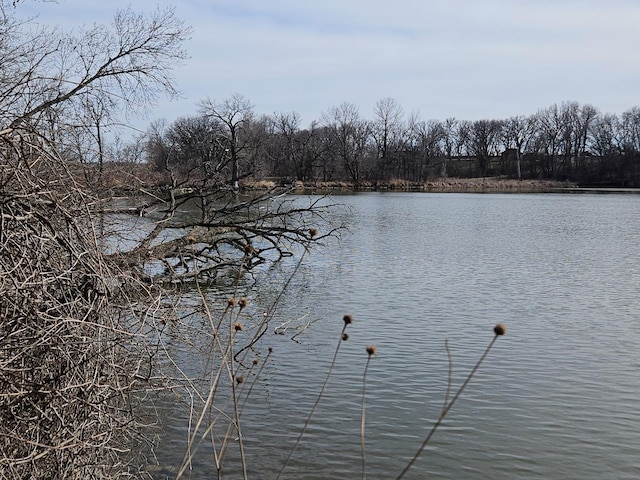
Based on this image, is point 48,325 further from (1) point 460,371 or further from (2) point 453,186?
(2) point 453,186

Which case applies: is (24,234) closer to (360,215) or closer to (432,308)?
(432,308)

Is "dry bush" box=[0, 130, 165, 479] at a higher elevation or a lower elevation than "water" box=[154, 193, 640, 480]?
higher

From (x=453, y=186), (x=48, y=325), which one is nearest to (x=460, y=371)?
(x=48, y=325)

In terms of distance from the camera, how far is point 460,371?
9141 millimetres

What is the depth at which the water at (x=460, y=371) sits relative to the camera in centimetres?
678

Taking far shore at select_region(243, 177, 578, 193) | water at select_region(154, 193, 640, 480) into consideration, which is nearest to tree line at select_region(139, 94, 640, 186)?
far shore at select_region(243, 177, 578, 193)

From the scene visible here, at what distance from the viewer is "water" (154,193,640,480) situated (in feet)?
22.2

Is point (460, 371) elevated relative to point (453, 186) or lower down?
lower down

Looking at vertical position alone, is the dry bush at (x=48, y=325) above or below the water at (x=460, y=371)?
above

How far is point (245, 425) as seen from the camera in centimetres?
741

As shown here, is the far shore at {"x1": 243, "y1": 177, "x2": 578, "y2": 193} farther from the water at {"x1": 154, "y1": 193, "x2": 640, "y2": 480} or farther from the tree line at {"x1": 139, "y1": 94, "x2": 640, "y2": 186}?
the water at {"x1": 154, "y1": 193, "x2": 640, "y2": 480}

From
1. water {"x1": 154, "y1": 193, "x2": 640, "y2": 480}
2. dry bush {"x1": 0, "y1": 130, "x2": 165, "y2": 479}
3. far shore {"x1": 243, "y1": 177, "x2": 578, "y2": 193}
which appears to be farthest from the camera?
far shore {"x1": 243, "y1": 177, "x2": 578, "y2": 193}

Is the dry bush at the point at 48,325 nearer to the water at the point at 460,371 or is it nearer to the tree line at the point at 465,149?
the water at the point at 460,371

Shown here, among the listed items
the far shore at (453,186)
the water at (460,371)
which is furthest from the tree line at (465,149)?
the water at (460,371)
